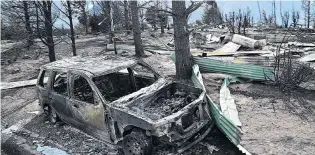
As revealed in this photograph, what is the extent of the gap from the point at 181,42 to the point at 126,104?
3.90m

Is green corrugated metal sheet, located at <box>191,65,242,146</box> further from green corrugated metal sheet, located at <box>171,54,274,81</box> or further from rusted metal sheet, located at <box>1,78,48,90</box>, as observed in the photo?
rusted metal sheet, located at <box>1,78,48,90</box>

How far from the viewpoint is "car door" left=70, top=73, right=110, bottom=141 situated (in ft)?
18.1

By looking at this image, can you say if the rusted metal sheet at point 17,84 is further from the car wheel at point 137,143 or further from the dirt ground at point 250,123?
the car wheel at point 137,143

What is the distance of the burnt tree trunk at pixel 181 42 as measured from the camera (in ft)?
27.9

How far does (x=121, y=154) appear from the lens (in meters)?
5.61

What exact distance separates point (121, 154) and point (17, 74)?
8530 millimetres

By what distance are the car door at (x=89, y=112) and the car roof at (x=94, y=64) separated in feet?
0.65

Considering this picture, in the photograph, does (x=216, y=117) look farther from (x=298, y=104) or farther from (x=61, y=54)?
(x=61, y=54)

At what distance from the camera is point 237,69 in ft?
29.1

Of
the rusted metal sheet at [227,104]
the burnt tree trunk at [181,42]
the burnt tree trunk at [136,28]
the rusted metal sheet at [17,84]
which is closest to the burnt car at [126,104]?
the rusted metal sheet at [227,104]

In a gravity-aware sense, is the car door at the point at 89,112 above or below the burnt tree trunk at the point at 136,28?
below

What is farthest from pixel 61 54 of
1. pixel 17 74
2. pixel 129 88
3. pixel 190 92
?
pixel 190 92

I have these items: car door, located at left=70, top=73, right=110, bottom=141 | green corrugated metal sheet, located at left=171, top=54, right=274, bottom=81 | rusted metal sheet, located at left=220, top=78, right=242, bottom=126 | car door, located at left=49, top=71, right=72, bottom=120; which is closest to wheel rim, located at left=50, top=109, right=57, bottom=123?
car door, located at left=49, top=71, right=72, bottom=120

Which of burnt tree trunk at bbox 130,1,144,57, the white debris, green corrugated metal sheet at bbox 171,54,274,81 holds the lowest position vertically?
the white debris
